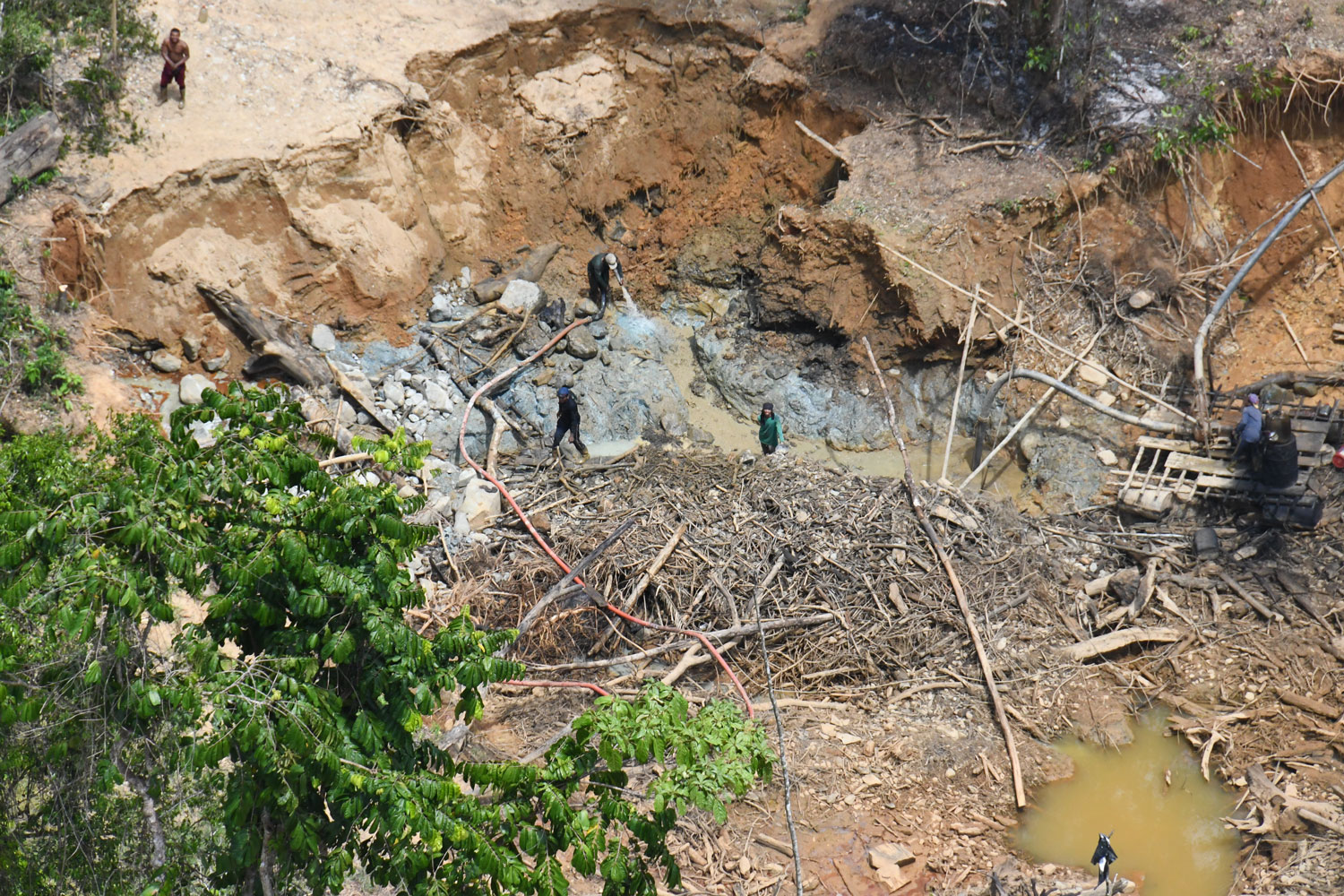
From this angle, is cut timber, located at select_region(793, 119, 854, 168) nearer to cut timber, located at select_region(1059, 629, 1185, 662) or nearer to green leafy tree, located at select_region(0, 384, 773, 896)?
cut timber, located at select_region(1059, 629, 1185, 662)

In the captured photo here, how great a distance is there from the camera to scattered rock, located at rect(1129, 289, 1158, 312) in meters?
12.1

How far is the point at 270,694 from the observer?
419cm

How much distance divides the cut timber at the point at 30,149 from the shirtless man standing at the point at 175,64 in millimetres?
1198

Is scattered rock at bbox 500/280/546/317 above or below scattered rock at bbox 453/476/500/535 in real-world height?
above

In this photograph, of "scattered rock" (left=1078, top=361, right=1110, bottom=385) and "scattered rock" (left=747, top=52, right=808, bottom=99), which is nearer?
"scattered rock" (left=1078, top=361, right=1110, bottom=385)

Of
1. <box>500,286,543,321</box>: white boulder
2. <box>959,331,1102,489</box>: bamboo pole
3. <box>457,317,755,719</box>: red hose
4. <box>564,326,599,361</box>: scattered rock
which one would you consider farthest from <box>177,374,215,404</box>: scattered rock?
<box>959,331,1102,489</box>: bamboo pole

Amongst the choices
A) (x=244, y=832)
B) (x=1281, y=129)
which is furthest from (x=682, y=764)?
(x=1281, y=129)

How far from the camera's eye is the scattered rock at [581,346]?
12617mm

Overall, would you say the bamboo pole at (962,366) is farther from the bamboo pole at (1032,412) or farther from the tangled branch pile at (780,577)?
the tangled branch pile at (780,577)

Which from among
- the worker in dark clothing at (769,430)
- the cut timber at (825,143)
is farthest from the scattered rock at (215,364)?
the cut timber at (825,143)

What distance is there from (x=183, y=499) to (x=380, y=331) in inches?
327

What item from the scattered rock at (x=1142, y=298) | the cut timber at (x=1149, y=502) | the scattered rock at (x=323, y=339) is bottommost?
the cut timber at (x=1149, y=502)

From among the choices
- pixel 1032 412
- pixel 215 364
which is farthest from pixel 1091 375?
pixel 215 364

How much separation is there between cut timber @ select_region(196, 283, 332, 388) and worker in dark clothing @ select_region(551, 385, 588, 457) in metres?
2.65
